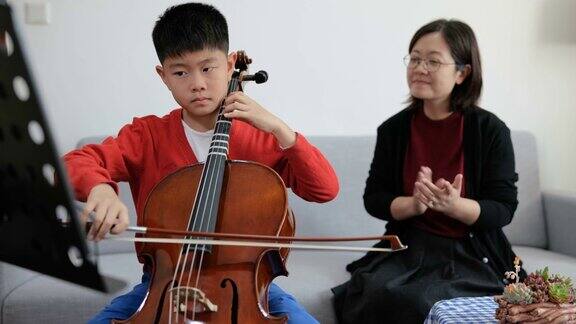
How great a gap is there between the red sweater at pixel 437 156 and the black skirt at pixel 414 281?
33 millimetres

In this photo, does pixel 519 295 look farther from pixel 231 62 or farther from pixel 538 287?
pixel 231 62

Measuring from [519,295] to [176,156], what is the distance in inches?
27.3

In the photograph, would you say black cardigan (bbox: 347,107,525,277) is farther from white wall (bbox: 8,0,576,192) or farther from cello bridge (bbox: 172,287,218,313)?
cello bridge (bbox: 172,287,218,313)

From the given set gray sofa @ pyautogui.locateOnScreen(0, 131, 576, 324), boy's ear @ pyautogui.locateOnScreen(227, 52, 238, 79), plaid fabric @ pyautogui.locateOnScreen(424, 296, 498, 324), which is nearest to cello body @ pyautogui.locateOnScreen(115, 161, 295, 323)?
boy's ear @ pyautogui.locateOnScreen(227, 52, 238, 79)

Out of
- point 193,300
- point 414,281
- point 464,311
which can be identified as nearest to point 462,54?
point 414,281

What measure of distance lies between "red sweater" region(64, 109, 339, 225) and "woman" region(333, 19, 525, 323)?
364 millimetres

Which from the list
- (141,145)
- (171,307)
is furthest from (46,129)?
(141,145)

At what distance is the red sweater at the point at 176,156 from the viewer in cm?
135

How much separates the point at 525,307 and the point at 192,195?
2.00 feet

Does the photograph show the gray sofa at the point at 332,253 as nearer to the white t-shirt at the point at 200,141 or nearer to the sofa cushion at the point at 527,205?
the sofa cushion at the point at 527,205

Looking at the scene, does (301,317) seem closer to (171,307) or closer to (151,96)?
(171,307)

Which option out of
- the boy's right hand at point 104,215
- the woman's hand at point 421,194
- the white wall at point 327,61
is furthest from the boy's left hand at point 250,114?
the white wall at point 327,61

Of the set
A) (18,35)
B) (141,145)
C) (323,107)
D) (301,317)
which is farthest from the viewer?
(323,107)

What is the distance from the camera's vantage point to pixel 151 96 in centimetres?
237
